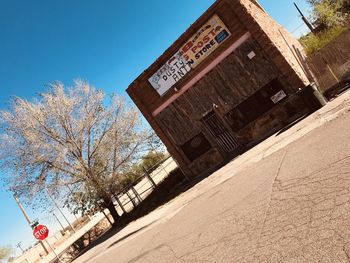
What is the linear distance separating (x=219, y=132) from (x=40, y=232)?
11135mm

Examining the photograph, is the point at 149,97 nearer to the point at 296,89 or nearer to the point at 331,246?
the point at 296,89

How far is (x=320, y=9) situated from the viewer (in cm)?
3509

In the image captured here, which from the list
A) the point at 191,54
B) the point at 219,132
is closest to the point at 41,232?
the point at 219,132

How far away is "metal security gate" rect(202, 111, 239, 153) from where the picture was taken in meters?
17.7

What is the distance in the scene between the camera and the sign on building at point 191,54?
1670 cm

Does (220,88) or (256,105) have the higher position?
(220,88)

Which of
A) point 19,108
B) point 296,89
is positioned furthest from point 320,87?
point 19,108

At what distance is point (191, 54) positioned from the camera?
57.0 ft

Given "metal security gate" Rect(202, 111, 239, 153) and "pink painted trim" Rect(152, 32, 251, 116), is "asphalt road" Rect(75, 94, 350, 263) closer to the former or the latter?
"pink painted trim" Rect(152, 32, 251, 116)

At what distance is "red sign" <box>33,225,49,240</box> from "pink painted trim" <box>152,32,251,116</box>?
8740mm

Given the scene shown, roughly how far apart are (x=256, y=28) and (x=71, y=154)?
1282cm

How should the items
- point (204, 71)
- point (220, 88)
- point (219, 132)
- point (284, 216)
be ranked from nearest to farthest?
1. point (284, 216)
2. point (220, 88)
3. point (204, 71)
4. point (219, 132)

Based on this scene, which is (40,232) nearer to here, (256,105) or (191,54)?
(191,54)

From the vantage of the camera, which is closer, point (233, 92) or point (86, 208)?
point (233, 92)
